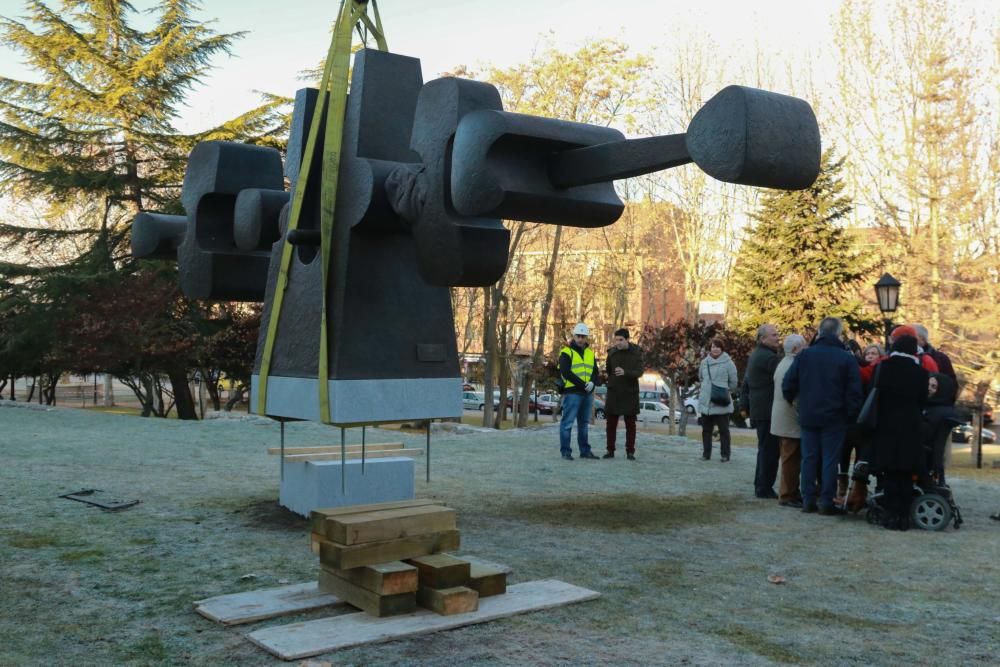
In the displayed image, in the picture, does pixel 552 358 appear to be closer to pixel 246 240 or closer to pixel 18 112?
pixel 18 112

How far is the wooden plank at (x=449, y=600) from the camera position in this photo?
13.9 ft

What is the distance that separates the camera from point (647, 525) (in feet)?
22.7

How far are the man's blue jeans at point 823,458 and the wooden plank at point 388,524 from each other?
414 cm

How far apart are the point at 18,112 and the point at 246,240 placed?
20.4 metres

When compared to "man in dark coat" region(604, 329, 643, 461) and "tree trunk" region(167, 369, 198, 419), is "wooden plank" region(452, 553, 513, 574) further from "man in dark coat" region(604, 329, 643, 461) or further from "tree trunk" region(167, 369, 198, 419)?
"tree trunk" region(167, 369, 198, 419)

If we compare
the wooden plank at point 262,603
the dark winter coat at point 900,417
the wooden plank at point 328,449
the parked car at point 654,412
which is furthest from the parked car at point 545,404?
the wooden plank at point 262,603

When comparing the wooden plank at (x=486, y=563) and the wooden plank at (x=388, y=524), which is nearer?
the wooden plank at (x=388, y=524)

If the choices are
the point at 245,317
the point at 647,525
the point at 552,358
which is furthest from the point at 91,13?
the point at 647,525

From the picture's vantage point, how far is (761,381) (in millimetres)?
9008

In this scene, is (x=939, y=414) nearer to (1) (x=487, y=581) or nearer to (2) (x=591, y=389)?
(2) (x=591, y=389)

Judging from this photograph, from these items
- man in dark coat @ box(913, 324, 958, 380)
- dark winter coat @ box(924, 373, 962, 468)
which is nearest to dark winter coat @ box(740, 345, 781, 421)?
man in dark coat @ box(913, 324, 958, 380)

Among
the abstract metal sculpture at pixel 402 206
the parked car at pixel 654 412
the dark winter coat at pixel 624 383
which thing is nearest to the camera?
the abstract metal sculpture at pixel 402 206

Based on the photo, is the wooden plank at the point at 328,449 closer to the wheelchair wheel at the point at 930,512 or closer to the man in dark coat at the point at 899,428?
the man in dark coat at the point at 899,428

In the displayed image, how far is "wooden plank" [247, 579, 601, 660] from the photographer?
12.4 ft
